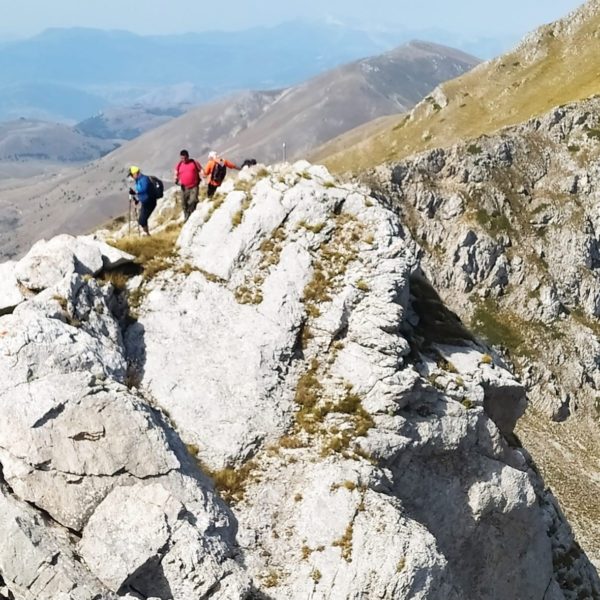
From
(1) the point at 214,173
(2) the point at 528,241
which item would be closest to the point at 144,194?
(1) the point at 214,173

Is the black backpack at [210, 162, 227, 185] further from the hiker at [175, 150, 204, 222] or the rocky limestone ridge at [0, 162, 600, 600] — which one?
the rocky limestone ridge at [0, 162, 600, 600]

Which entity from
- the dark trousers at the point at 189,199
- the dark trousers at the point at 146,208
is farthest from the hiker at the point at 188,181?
the dark trousers at the point at 146,208

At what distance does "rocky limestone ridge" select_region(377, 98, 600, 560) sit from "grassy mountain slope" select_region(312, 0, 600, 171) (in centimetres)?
3120

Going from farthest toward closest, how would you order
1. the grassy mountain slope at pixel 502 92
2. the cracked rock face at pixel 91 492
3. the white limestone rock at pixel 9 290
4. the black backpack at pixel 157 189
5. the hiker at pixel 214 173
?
the grassy mountain slope at pixel 502 92, the hiker at pixel 214 173, the black backpack at pixel 157 189, the white limestone rock at pixel 9 290, the cracked rock face at pixel 91 492

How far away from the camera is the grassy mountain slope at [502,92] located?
443 feet

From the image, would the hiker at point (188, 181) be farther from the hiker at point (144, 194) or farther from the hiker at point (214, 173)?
the hiker at point (144, 194)

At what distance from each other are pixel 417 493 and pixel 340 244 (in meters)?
9.77

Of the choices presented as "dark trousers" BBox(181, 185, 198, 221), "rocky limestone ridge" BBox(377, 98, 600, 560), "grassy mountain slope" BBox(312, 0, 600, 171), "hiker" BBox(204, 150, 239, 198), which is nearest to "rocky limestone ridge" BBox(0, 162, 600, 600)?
"dark trousers" BBox(181, 185, 198, 221)

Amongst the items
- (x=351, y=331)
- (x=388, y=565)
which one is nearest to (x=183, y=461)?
(x=388, y=565)

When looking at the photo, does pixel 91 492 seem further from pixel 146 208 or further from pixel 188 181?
pixel 188 181

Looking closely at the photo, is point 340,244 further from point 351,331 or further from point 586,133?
point 586,133

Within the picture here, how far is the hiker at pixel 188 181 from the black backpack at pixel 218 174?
0.79 metres

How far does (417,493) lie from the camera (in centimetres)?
2195

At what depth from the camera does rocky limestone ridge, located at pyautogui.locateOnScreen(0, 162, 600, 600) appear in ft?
53.2
